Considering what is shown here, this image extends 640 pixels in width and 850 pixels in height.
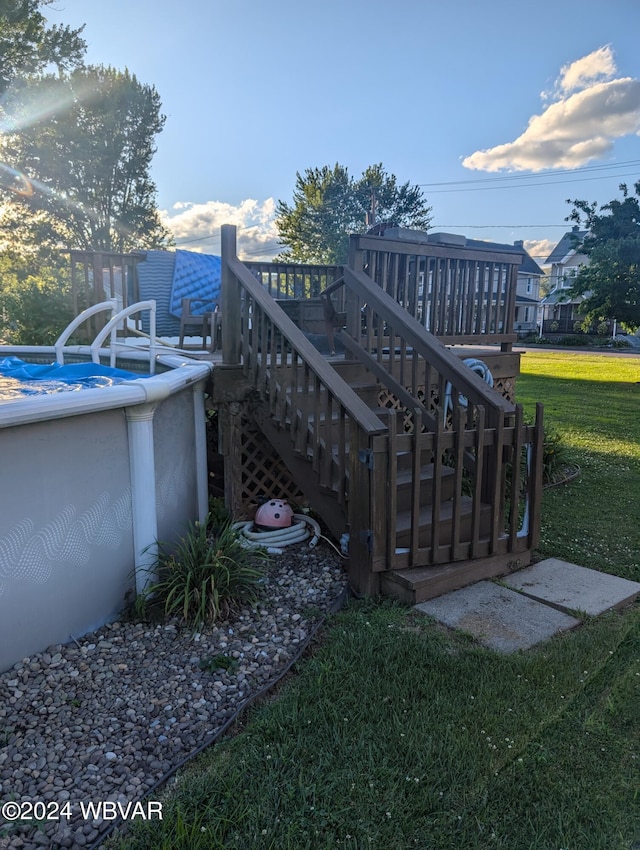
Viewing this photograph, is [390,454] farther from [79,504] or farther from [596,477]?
[596,477]

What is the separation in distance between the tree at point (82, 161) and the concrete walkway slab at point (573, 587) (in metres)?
26.0

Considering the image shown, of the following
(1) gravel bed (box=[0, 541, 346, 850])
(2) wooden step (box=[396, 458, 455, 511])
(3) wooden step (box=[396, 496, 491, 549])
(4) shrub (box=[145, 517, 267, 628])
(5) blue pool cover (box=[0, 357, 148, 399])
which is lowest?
(1) gravel bed (box=[0, 541, 346, 850])

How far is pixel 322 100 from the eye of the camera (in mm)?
13578

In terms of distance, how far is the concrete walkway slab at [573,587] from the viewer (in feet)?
9.98

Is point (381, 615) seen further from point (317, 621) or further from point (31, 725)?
point (31, 725)

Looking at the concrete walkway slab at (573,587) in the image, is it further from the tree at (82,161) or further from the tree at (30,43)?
the tree at (82,161)

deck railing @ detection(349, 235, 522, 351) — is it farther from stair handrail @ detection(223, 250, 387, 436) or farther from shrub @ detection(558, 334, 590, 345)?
shrub @ detection(558, 334, 590, 345)

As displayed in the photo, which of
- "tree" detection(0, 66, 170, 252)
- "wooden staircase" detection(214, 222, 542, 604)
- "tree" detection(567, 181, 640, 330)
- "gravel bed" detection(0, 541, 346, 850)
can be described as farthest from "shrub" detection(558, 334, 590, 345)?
"gravel bed" detection(0, 541, 346, 850)

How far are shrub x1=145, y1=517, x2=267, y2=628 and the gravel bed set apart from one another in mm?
87

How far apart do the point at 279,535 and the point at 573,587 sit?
196 centimetres

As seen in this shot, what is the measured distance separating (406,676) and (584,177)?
3587cm

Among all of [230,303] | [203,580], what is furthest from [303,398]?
[203,580]

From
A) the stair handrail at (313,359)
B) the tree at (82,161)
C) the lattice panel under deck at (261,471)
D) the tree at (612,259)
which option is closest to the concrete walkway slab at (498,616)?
the stair handrail at (313,359)

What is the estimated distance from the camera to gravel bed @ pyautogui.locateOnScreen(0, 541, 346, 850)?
5.96 feet
